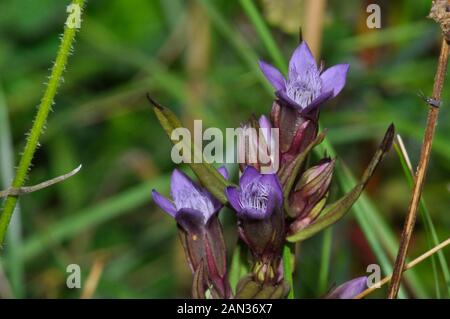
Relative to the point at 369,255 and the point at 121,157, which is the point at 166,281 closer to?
the point at 121,157

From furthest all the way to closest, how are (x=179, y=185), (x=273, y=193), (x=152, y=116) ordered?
1. (x=152, y=116)
2. (x=179, y=185)
3. (x=273, y=193)

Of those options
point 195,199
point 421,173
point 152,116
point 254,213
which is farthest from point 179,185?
point 152,116

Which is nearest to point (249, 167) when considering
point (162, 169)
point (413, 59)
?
point (413, 59)

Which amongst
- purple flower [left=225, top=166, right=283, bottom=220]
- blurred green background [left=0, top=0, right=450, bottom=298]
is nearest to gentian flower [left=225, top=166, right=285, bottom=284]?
purple flower [left=225, top=166, right=283, bottom=220]

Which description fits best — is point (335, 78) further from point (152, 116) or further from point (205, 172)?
point (152, 116)

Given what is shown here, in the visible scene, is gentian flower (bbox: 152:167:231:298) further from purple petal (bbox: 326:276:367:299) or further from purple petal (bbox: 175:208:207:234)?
purple petal (bbox: 326:276:367:299)

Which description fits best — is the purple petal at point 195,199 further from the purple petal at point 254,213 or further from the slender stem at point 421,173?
the slender stem at point 421,173

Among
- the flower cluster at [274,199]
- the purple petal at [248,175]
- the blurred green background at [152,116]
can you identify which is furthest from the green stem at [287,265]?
the blurred green background at [152,116]
